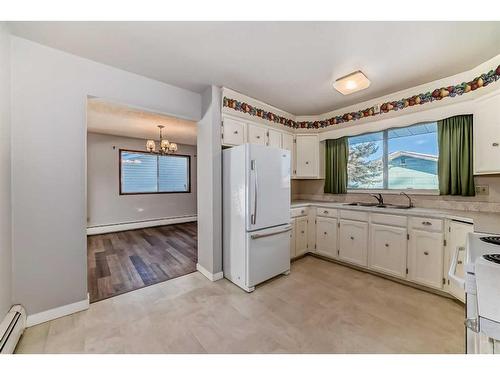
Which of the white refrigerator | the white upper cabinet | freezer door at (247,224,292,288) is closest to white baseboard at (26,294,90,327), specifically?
the white refrigerator

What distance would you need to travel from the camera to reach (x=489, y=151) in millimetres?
1925

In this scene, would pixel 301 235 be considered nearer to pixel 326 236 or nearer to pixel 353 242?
pixel 326 236

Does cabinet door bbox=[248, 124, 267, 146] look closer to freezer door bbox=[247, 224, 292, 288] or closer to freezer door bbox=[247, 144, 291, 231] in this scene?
freezer door bbox=[247, 144, 291, 231]

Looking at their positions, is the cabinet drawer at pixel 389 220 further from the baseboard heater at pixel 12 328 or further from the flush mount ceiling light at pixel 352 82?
the baseboard heater at pixel 12 328

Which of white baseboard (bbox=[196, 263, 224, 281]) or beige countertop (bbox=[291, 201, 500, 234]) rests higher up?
beige countertop (bbox=[291, 201, 500, 234])

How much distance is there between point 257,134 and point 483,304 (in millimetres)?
2602

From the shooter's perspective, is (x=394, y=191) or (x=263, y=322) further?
(x=394, y=191)

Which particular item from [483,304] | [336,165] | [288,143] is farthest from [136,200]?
[483,304]

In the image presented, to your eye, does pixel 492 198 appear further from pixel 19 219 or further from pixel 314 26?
pixel 19 219

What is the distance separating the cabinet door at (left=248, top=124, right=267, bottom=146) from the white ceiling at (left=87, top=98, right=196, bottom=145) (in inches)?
48.7

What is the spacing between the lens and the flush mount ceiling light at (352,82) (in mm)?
2094

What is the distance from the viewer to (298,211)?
10.1ft

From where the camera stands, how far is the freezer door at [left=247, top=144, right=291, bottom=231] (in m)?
2.26
